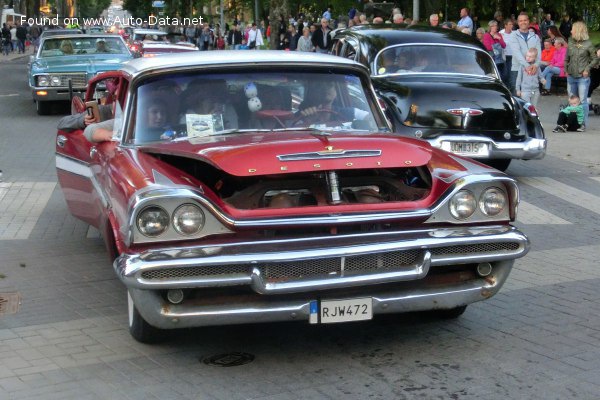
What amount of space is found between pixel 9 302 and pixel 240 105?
2214 millimetres

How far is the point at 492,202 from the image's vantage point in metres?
6.32

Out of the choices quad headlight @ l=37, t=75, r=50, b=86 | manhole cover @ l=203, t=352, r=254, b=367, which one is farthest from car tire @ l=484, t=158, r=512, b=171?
quad headlight @ l=37, t=75, r=50, b=86

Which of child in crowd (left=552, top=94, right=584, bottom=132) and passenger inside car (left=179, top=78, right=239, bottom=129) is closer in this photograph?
passenger inside car (left=179, top=78, right=239, bottom=129)

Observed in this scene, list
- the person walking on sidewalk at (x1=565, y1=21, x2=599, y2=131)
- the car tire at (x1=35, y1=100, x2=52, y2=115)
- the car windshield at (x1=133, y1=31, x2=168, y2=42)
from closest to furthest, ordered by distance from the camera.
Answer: the person walking on sidewalk at (x1=565, y1=21, x2=599, y2=131), the car tire at (x1=35, y1=100, x2=52, y2=115), the car windshield at (x1=133, y1=31, x2=168, y2=42)

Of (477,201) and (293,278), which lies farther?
(477,201)

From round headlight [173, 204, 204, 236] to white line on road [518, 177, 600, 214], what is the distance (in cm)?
671

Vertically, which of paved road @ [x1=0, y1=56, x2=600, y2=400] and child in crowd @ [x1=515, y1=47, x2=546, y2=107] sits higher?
child in crowd @ [x1=515, y1=47, x2=546, y2=107]

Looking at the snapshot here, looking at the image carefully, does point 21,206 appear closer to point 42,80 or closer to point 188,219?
point 188,219

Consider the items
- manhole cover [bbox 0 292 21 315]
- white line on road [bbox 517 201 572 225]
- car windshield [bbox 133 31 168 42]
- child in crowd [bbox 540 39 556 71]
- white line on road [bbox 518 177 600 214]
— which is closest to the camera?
manhole cover [bbox 0 292 21 315]

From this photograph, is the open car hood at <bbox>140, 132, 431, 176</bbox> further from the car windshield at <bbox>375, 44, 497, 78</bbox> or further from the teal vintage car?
the teal vintage car

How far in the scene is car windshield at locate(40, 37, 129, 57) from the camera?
21.8 metres

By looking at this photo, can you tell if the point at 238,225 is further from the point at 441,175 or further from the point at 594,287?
the point at 594,287

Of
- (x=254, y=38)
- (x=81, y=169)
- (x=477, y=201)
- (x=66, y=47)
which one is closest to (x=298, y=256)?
(x=477, y=201)

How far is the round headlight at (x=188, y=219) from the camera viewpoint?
19.1ft
